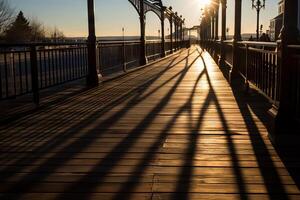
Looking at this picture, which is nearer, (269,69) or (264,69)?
(269,69)

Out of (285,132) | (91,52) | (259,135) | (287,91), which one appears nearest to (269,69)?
(259,135)

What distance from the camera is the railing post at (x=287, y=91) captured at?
16.3ft

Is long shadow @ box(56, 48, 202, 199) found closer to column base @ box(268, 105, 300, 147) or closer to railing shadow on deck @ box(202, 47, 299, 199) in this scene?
railing shadow on deck @ box(202, 47, 299, 199)

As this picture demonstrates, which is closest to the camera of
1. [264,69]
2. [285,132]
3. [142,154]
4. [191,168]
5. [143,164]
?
[191,168]

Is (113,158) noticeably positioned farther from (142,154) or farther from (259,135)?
(259,135)

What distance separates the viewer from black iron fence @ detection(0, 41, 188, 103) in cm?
778

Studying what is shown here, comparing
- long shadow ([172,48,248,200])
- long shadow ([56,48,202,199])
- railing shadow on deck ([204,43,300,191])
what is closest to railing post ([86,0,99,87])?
railing shadow on deck ([204,43,300,191])

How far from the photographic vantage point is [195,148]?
4824 mm

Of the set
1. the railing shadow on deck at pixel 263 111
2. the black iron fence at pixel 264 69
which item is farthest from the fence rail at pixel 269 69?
the railing shadow on deck at pixel 263 111

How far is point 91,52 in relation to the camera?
1151 cm

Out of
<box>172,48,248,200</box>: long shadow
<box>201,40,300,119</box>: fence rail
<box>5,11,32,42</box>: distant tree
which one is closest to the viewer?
<box>172,48,248,200</box>: long shadow

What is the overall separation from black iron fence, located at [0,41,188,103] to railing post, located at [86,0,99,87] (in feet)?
0.56

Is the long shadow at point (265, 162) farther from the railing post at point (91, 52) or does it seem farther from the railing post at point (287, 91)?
the railing post at point (91, 52)

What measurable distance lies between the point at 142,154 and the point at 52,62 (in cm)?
535
